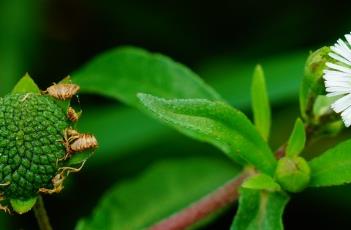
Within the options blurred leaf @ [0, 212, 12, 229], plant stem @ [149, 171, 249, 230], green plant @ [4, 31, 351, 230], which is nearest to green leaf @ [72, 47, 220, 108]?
green plant @ [4, 31, 351, 230]

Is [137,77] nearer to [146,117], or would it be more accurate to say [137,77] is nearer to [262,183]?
[146,117]

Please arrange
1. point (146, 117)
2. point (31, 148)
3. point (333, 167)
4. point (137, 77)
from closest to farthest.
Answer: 1. point (31, 148)
2. point (333, 167)
3. point (137, 77)
4. point (146, 117)

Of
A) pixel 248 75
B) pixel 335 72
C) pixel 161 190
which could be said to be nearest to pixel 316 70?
pixel 335 72

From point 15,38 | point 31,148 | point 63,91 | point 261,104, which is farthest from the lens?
point 15,38

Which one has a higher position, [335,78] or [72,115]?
[72,115]

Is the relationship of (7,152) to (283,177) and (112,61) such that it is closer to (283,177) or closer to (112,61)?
(283,177)

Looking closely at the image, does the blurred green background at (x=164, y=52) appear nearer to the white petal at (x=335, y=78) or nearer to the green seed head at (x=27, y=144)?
the green seed head at (x=27, y=144)

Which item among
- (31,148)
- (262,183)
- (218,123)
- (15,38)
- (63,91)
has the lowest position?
(262,183)
